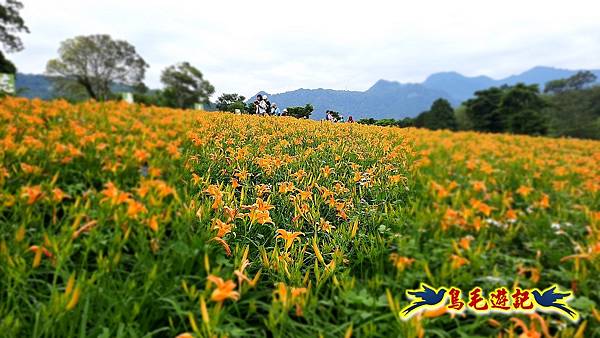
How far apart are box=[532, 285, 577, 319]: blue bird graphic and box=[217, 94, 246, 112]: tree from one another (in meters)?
3.21

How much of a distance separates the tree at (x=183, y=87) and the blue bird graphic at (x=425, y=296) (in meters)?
4.47

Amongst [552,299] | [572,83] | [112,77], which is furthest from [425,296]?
[112,77]

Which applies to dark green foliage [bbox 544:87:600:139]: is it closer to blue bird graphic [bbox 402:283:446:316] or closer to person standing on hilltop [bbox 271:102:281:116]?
blue bird graphic [bbox 402:283:446:316]

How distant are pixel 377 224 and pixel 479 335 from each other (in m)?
0.90

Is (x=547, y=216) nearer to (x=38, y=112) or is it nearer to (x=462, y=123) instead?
(x=462, y=123)

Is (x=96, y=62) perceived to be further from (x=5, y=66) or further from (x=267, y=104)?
(x=267, y=104)

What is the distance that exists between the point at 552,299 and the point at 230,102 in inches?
136

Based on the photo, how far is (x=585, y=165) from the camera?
2471 mm

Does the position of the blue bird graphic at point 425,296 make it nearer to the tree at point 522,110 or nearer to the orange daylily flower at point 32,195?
the orange daylily flower at point 32,195

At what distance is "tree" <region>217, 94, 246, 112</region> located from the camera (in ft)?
12.6

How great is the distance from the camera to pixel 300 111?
15.1 ft

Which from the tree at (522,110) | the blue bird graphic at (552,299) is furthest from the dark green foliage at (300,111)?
the blue bird graphic at (552,299)

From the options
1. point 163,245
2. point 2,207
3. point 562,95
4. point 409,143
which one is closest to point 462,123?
point 409,143

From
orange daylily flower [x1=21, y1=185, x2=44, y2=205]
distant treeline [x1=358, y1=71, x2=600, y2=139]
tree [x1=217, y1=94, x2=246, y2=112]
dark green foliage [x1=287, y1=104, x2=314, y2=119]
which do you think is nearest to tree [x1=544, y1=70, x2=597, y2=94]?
distant treeline [x1=358, y1=71, x2=600, y2=139]
